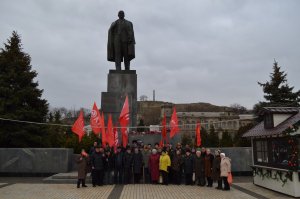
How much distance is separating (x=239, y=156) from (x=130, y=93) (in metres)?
6.85

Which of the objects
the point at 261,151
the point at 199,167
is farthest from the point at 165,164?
the point at 261,151

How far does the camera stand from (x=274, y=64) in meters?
30.9

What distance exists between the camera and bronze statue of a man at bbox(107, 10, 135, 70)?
1975 cm

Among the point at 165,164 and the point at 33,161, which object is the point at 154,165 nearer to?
the point at 165,164

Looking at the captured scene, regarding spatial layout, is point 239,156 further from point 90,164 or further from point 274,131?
point 90,164

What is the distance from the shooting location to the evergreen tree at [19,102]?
23.8 meters

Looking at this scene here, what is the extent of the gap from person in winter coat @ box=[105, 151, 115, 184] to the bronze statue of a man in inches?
276

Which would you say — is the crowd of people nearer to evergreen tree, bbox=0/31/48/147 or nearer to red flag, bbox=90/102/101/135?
red flag, bbox=90/102/101/135

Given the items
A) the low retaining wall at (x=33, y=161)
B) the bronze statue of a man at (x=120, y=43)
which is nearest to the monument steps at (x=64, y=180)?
the low retaining wall at (x=33, y=161)

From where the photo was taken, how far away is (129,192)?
39.0 feet

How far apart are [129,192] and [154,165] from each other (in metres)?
2.43

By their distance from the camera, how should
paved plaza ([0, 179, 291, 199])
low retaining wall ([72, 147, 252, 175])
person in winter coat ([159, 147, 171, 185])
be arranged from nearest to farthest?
paved plaza ([0, 179, 291, 199])
person in winter coat ([159, 147, 171, 185])
low retaining wall ([72, 147, 252, 175])

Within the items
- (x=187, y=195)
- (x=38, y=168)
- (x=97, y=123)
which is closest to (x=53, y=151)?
(x=38, y=168)

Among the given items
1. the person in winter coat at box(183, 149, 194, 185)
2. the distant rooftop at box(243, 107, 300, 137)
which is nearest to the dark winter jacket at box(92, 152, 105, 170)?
the person in winter coat at box(183, 149, 194, 185)
